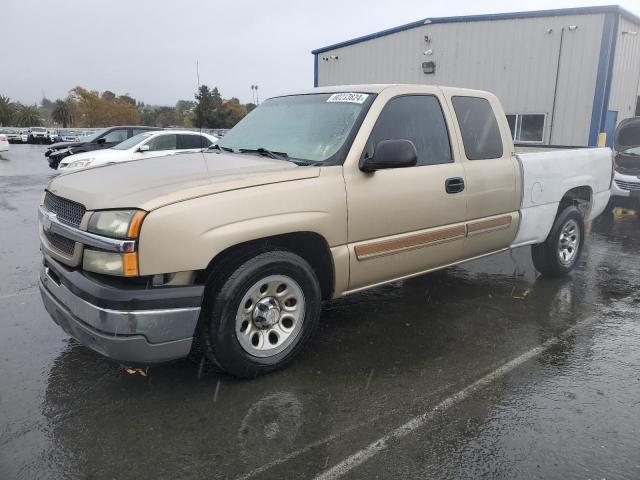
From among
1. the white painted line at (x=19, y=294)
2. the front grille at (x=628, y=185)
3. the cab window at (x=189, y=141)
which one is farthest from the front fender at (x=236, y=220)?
the cab window at (x=189, y=141)

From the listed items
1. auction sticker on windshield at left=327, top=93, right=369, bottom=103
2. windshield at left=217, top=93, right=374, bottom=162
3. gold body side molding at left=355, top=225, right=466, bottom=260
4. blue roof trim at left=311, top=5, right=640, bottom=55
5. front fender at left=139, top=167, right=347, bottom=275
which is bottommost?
gold body side molding at left=355, top=225, right=466, bottom=260

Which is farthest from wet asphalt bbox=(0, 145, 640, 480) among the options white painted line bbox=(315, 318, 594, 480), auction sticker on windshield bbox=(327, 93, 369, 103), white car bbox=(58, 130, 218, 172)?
white car bbox=(58, 130, 218, 172)

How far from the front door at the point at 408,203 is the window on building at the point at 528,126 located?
12.1 meters

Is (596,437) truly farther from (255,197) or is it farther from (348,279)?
(255,197)

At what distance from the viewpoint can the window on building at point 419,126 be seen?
13.0 ft

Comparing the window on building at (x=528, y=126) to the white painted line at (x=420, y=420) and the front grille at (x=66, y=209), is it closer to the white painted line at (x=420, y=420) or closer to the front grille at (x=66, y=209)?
the white painted line at (x=420, y=420)

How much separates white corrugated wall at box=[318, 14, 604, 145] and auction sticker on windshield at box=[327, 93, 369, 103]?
12610 mm

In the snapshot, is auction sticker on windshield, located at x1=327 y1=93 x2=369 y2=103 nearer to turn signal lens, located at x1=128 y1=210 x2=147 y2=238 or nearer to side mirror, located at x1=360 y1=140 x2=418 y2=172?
side mirror, located at x1=360 y1=140 x2=418 y2=172

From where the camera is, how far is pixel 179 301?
9.39 ft

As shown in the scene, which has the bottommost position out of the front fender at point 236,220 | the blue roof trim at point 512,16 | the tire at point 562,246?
the tire at point 562,246

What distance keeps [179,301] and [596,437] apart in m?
2.36

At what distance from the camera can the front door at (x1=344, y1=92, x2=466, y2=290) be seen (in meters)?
3.65

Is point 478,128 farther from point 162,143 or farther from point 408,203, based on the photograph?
point 162,143

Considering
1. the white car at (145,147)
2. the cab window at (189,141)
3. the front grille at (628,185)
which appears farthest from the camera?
the cab window at (189,141)
